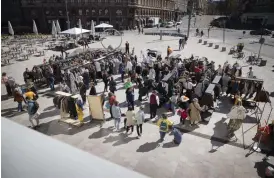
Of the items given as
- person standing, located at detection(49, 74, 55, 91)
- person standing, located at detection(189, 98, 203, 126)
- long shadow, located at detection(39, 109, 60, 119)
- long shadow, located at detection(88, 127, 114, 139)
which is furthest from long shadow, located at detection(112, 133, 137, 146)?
person standing, located at detection(49, 74, 55, 91)

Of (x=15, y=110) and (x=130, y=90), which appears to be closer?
(x=130, y=90)

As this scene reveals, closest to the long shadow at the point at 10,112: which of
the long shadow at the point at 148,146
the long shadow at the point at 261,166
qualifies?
the long shadow at the point at 148,146

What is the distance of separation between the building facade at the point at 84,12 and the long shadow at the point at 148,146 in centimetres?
4924

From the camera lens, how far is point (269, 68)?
18.9m

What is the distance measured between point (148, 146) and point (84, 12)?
52.1 meters

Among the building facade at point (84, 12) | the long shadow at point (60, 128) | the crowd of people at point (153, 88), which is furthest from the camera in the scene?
the building facade at point (84, 12)

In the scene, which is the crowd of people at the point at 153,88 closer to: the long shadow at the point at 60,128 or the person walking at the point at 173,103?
the person walking at the point at 173,103

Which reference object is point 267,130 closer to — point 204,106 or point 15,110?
point 204,106

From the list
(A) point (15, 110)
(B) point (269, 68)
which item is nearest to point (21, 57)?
(A) point (15, 110)

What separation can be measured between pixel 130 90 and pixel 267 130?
594 cm

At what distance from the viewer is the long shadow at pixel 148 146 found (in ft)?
26.0

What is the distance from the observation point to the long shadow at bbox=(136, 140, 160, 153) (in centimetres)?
792

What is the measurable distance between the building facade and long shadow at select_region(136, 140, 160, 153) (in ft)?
162

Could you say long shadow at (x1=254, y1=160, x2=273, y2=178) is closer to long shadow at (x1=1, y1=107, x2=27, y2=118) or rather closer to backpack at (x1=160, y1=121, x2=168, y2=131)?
backpack at (x1=160, y1=121, x2=168, y2=131)
